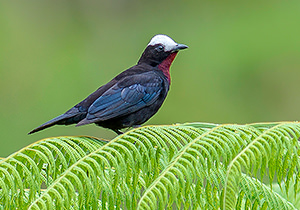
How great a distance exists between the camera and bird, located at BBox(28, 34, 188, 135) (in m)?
3.18

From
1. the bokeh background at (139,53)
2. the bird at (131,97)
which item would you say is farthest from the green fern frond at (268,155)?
the bokeh background at (139,53)

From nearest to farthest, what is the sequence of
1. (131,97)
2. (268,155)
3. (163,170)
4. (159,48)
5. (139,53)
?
(163,170)
(268,155)
(131,97)
(159,48)
(139,53)

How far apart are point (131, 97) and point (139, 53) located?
607cm

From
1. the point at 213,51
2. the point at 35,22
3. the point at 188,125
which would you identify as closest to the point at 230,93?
the point at 213,51

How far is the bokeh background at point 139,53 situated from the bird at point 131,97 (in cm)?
412

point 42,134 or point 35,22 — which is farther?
point 35,22

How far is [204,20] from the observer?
10180mm

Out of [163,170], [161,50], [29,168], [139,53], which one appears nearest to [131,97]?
[161,50]

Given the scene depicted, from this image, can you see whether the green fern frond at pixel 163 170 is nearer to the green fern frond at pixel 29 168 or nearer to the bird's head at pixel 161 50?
the green fern frond at pixel 29 168

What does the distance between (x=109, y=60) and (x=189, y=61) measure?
4.99ft

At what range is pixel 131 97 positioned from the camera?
11.2ft

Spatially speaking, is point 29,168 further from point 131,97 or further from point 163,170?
point 131,97

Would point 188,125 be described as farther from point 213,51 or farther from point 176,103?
point 213,51

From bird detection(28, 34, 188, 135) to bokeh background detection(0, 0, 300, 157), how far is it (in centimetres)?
412
